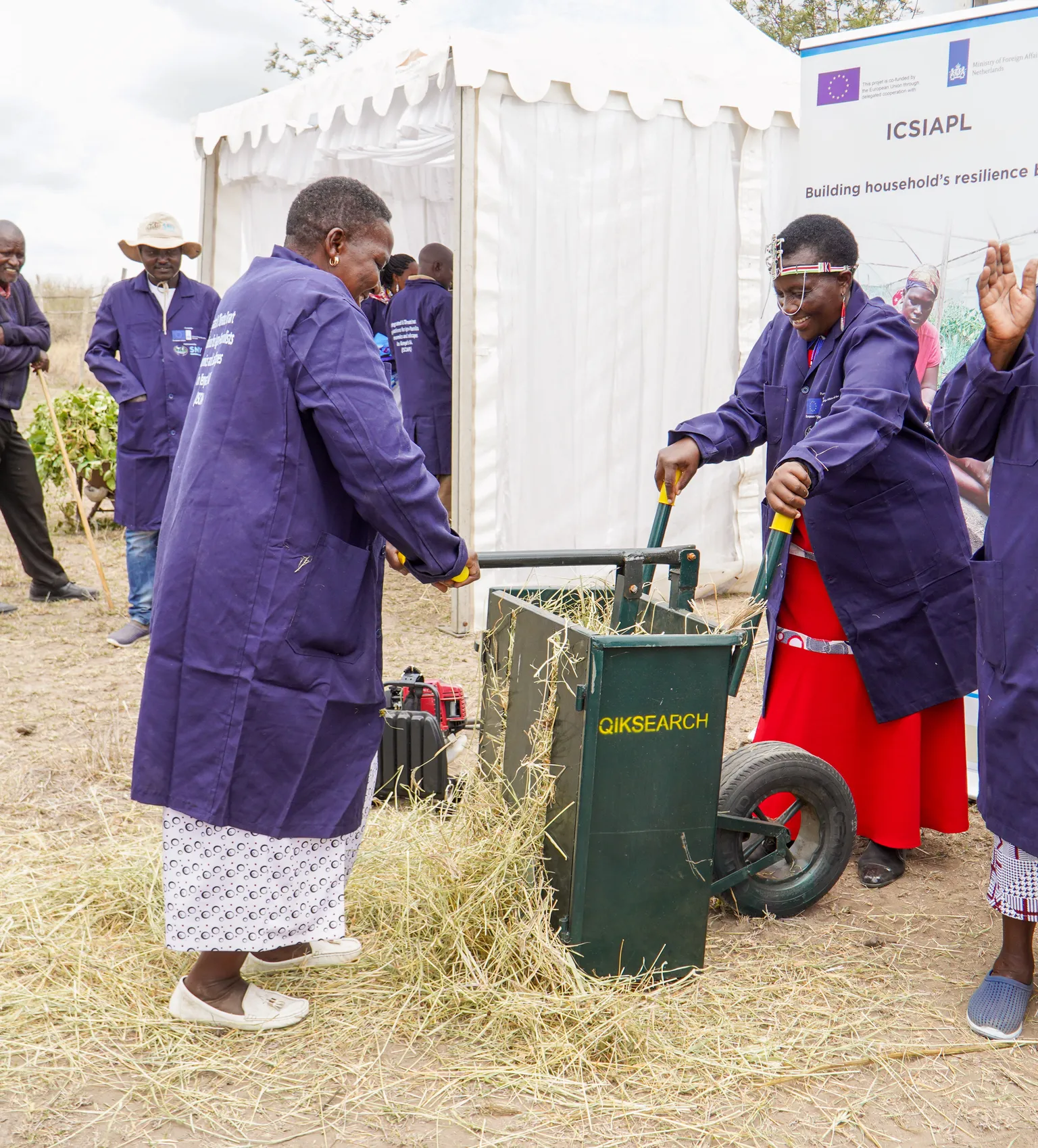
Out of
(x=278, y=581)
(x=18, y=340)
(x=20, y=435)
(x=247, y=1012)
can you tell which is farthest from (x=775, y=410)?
(x=20, y=435)

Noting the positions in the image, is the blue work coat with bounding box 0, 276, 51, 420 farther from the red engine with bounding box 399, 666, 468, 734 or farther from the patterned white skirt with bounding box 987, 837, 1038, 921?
the patterned white skirt with bounding box 987, 837, 1038, 921

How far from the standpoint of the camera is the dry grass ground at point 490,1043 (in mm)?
2787

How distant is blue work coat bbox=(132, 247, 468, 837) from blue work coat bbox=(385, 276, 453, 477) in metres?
5.33

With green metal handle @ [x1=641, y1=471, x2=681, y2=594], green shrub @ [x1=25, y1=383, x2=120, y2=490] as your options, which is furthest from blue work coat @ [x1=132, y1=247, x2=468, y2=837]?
green shrub @ [x1=25, y1=383, x2=120, y2=490]

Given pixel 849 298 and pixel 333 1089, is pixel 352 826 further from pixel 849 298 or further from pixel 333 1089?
pixel 849 298

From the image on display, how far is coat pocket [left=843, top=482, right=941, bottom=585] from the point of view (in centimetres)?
390

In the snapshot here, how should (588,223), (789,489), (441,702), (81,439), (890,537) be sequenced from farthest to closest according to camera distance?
(81,439), (588,223), (441,702), (890,537), (789,489)

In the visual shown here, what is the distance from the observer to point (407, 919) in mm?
3447

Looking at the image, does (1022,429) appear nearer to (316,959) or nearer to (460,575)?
(460,575)

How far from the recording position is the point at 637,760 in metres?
3.23

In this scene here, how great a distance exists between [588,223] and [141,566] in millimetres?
3356

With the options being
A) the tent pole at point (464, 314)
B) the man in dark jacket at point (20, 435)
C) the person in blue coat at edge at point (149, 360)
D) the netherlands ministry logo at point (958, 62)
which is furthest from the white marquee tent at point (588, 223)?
the netherlands ministry logo at point (958, 62)

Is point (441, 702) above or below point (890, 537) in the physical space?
below

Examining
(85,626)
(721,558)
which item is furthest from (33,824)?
(721,558)
